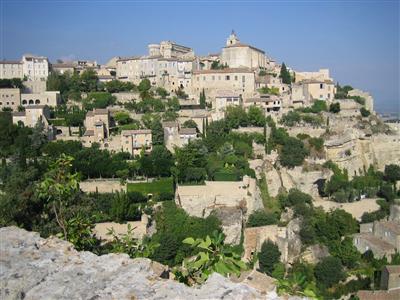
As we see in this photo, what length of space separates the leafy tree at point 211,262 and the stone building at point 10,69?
5041cm

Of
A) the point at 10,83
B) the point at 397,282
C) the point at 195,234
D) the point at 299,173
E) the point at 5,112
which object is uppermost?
the point at 10,83

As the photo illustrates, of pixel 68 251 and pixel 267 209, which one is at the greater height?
pixel 68 251

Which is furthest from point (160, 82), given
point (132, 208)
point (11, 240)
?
point (11, 240)

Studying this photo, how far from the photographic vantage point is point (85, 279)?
3.88 meters

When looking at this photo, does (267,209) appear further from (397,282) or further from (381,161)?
(381,161)

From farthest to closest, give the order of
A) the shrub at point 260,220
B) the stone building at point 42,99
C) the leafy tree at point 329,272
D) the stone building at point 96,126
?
1. the stone building at point 42,99
2. the stone building at point 96,126
3. the shrub at point 260,220
4. the leafy tree at point 329,272

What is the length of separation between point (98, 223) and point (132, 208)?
6.82 feet

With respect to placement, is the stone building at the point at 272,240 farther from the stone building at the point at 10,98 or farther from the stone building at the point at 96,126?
the stone building at the point at 10,98

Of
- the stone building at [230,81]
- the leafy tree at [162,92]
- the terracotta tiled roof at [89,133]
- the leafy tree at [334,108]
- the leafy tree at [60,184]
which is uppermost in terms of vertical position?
the stone building at [230,81]

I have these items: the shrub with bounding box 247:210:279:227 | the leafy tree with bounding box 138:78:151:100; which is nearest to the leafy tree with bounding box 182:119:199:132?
the leafy tree with bounding box 138:78:151:100

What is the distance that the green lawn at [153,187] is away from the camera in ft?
89.1

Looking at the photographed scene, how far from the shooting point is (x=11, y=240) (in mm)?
4562

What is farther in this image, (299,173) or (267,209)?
(299,173)

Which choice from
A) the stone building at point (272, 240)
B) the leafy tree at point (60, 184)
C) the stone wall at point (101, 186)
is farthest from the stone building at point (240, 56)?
the leafy tree at point (60, 184)
